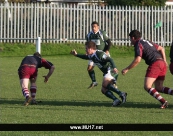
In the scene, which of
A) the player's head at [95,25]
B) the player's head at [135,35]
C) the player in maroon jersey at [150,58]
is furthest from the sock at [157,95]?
the player's head at [95,25]

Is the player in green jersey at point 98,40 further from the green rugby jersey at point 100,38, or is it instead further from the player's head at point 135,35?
the player's head at point 135,35

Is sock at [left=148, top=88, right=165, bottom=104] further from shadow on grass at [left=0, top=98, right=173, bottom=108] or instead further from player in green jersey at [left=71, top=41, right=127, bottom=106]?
player in green jersey at [left=71, top=41, right=127, bottom=106]

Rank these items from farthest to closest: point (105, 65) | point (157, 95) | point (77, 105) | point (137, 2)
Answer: point (137, 2) → point (105, 65) → point (77, 105) → point (157, 95)

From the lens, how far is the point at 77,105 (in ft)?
47.3

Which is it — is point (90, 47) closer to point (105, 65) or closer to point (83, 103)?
point (105, 65)

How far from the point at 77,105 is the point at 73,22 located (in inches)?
850

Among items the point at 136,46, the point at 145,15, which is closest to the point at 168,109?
the point at 136,46

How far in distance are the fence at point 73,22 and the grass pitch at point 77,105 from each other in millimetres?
12369

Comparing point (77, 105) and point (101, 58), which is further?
point (101, 58)

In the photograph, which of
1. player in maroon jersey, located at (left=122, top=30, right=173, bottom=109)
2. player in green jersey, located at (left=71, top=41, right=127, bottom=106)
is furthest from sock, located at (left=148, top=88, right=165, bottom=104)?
player in green jersey, located at (left=71, top=41, right=127, bottom=106)

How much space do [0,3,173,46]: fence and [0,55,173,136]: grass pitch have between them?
12.4 meters

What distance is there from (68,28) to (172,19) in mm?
5738

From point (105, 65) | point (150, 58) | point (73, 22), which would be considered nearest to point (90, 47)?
point (105, 65)

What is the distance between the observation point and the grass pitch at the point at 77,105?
1191 centimetres
